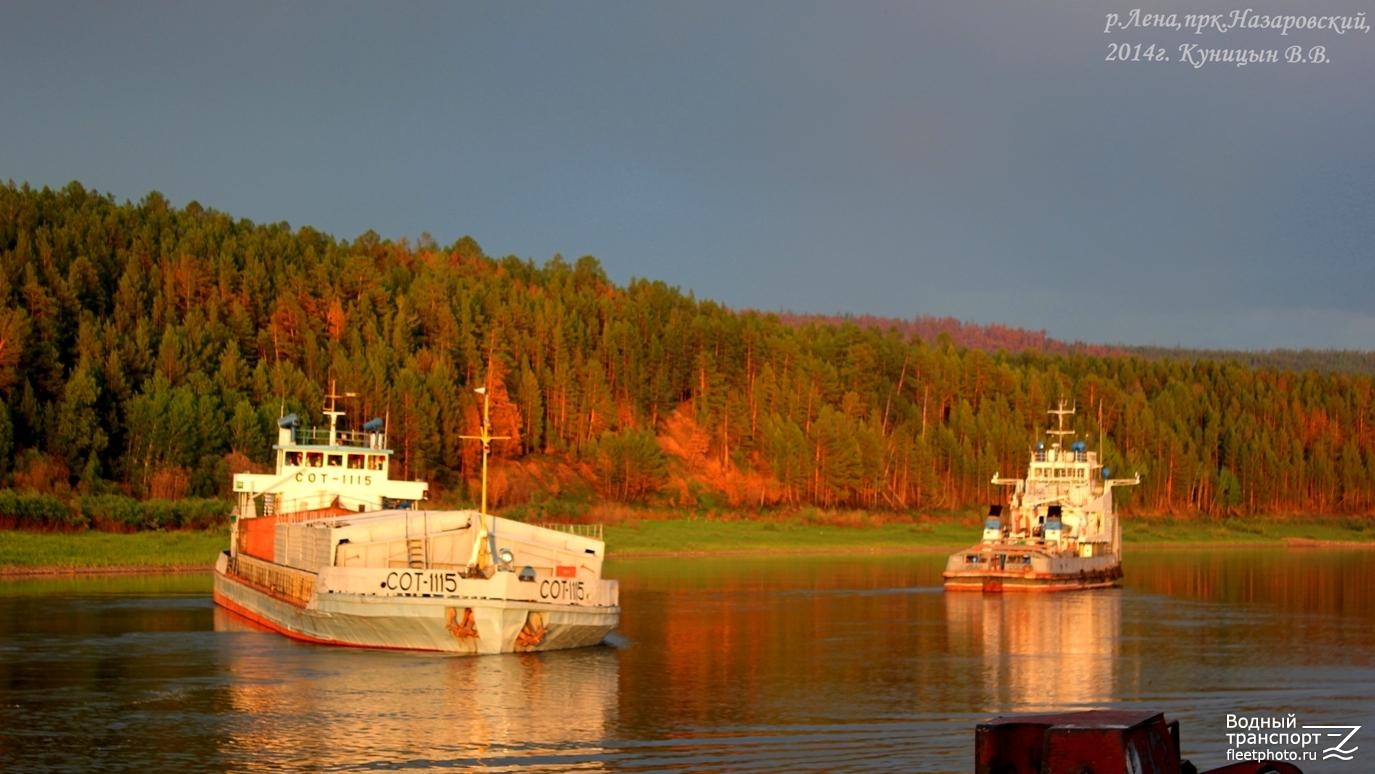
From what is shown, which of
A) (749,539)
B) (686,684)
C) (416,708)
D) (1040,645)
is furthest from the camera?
(749,539)

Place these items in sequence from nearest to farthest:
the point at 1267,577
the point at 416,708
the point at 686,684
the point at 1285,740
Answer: the point at 1285,740 → the point at 416,708 → the point at 686,684 → the point at 1267,577

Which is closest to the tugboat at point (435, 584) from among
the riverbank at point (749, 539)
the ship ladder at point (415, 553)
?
the ship ladder at point (415, 553)

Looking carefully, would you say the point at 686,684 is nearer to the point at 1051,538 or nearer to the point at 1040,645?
the point at 1040,645

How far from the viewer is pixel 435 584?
50.6 meters

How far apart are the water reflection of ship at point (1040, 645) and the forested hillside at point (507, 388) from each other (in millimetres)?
63152

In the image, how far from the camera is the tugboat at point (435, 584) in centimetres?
5059

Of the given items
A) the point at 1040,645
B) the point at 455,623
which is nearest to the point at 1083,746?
the point at 455,623

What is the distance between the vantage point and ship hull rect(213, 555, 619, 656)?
166 ft

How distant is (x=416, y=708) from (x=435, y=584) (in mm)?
10833

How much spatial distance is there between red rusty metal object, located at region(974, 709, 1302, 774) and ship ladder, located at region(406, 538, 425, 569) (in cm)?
3722

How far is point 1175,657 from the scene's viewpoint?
53.4m

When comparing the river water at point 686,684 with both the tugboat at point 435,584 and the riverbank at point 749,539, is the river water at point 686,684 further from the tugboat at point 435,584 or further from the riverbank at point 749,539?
the riverbank at point 749,539

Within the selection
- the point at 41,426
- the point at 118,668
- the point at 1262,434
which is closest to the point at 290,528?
the point at 118,668

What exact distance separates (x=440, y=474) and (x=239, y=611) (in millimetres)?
71628
